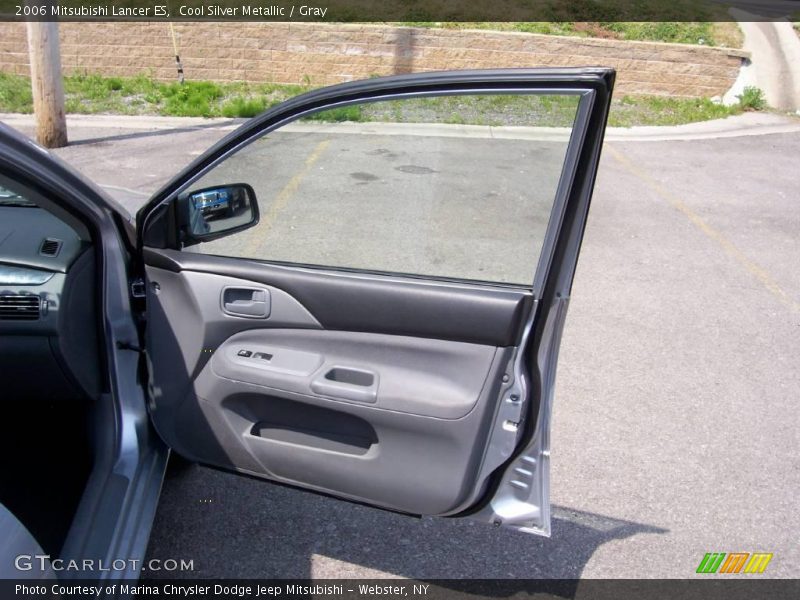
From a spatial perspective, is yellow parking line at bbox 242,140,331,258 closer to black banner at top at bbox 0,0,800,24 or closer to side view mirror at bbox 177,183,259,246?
side view mirror at bbox 177,183,259,246

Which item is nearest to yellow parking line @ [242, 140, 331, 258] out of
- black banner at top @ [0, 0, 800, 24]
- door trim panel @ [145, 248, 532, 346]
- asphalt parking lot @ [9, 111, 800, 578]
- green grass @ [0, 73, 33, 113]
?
door trim panel @ [145, 248, 532, 346]

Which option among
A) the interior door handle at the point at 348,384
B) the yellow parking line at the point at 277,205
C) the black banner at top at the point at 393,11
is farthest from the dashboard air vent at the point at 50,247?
the black banner at top at the point at 393,11

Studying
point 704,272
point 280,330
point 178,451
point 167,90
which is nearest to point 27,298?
point 178,451

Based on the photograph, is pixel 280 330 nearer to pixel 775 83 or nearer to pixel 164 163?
pixel 164 163

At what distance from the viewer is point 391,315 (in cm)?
222

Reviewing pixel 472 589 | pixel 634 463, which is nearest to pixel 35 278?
pixel 472 589

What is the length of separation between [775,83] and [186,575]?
14.8 metres

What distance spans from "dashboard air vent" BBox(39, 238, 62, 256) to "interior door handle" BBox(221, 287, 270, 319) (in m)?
0.71

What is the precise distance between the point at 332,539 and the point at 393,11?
46.0 feet

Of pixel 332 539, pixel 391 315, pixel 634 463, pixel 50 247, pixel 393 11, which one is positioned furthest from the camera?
pixel 393 11

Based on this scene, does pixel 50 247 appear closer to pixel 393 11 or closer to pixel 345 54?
pixel 345 54

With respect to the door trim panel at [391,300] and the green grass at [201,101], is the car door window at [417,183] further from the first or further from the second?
the green grass at [201,101]

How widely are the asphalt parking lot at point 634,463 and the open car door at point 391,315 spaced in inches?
23.3

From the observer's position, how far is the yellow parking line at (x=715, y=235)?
18.6ft
